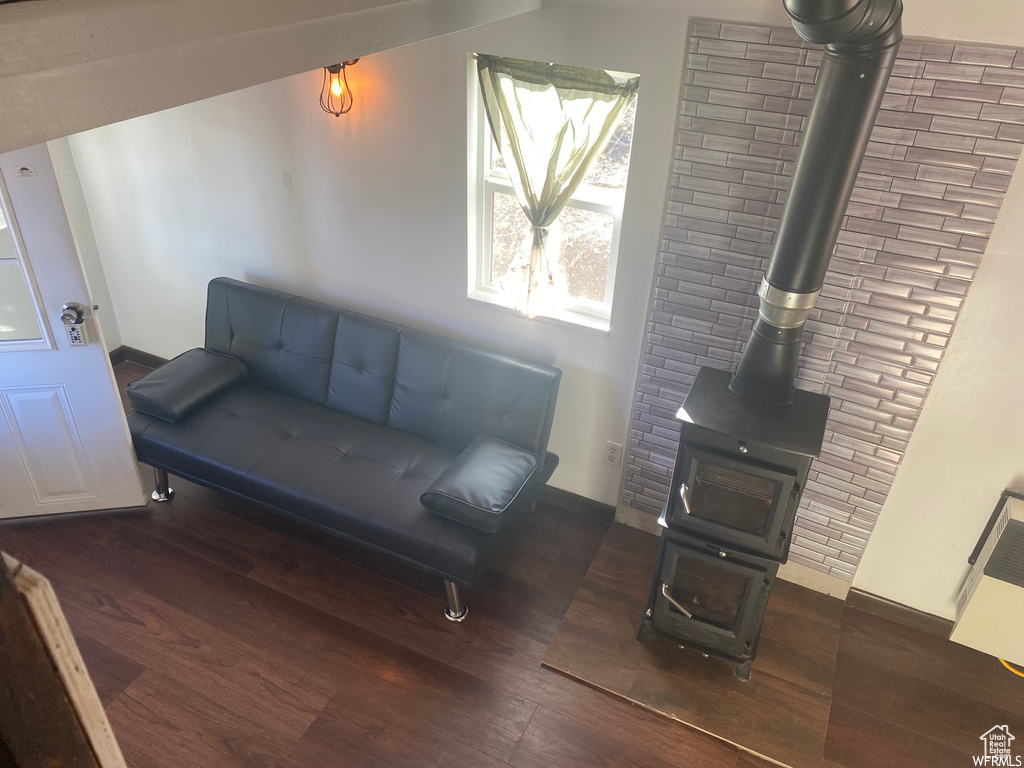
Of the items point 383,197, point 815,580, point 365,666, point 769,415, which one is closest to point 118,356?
point 383,197

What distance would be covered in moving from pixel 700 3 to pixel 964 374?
5.12 ft

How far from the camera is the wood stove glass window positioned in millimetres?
2746

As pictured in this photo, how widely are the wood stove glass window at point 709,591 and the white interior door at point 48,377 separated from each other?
8.07ft

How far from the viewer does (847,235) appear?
2.59 meters

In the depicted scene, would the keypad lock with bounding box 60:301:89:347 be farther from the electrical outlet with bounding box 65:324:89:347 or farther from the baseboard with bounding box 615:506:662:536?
the baseboard with bounding box 615:506:662:536

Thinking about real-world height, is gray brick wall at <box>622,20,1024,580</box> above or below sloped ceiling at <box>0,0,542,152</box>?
below

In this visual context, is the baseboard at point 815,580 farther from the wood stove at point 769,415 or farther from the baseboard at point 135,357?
the baseboard at point 135,357

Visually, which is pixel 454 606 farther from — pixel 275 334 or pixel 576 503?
pixel 275 334

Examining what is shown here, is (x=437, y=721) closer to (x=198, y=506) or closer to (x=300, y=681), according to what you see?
(x=300, y=681)

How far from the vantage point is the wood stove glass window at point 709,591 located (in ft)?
9.01

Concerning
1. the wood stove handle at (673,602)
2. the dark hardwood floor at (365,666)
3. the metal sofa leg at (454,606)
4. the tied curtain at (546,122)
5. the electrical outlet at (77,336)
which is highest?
the tied curtain at (546,122)

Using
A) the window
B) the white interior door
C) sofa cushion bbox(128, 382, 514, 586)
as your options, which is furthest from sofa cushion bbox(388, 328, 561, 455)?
the white interior door

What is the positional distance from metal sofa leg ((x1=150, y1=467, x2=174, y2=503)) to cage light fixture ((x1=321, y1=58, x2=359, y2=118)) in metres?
1.83

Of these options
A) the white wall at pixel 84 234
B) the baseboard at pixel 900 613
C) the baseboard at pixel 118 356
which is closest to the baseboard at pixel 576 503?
the baseboard at pixel 900 613
